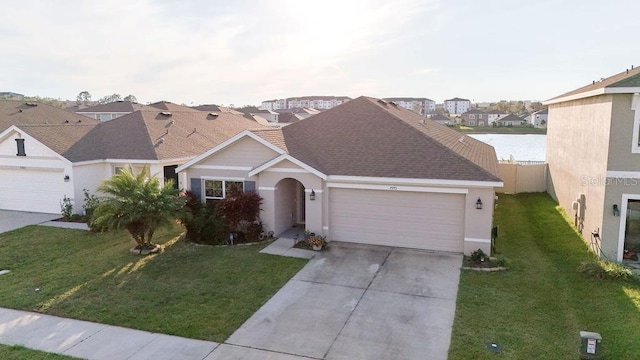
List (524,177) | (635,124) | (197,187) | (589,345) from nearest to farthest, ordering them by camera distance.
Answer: (589,345)
(635,124)
(197,187)
(524,177)

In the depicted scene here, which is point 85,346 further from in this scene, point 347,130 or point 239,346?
point 347,130

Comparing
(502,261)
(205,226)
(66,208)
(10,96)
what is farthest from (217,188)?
(10,96)

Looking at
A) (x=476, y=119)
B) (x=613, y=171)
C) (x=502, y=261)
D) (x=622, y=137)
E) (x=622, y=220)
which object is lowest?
(x=502, y=261)

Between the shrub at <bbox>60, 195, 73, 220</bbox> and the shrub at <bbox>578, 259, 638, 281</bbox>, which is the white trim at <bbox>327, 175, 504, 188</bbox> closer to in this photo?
the shrub at <bbox>578, 259, 638, 281</bbox>

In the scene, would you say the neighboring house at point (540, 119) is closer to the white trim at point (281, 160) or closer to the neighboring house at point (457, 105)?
the white trim at point (281, 160)

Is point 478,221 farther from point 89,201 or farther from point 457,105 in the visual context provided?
point 457,105

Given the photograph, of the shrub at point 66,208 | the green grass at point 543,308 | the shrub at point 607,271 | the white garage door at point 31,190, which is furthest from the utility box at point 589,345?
the white garage door at point 31,190
